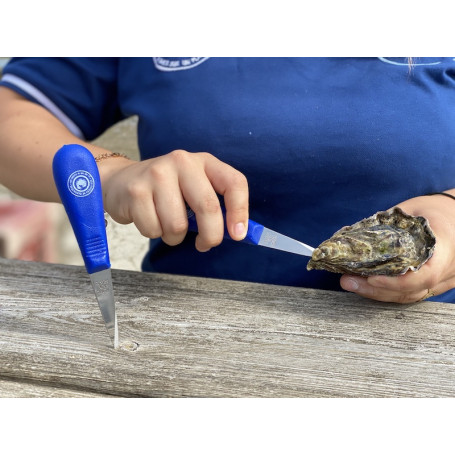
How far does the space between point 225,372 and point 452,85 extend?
903 millimetres

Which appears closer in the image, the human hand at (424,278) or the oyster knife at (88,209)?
the oyster knife at (88,209)

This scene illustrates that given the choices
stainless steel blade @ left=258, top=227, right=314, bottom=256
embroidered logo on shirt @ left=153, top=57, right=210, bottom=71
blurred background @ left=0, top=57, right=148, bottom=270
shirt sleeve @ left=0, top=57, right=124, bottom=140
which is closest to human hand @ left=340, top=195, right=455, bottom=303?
stainless steel blade @ left=258, top=227, right=314, bottom=256

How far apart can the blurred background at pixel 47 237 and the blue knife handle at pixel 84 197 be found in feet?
5.63

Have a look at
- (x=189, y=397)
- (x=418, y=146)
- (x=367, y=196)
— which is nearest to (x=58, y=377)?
(x=189, y=397)

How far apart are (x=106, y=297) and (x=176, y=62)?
2.38 feet

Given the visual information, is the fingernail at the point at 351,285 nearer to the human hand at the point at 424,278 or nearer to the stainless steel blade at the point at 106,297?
the human hand at the point at 424,278

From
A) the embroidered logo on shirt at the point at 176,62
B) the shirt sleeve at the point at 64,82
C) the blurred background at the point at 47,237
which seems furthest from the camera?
the blurred background at the point at 47,237

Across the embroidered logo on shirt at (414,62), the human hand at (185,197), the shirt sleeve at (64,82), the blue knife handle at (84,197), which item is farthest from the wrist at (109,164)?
the embroidered logo on shirt at (414,62)

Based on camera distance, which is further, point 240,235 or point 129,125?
point 129,125

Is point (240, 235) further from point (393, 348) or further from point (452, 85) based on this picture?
point (452, 85)

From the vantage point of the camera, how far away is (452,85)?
1249mm

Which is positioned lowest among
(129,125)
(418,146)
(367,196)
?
(129,125)

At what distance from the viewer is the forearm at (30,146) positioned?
1226 mm

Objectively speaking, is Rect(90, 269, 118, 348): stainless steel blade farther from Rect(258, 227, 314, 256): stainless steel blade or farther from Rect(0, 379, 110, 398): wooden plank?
Rect(258, 227, 314, 256): stainless steel blade
